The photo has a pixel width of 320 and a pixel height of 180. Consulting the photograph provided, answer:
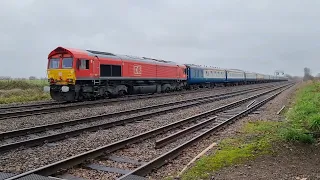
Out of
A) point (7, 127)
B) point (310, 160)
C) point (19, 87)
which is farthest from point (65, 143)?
point (19, 87)

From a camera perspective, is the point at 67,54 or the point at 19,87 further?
the point at 19,87

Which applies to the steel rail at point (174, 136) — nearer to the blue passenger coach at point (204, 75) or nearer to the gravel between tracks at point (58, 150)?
the gravel between tracks at point (58, 150)

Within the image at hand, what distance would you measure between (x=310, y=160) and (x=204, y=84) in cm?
3959

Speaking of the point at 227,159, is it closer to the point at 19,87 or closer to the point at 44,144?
the point at 44,144

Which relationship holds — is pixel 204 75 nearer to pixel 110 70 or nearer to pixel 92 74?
pixel 110 70

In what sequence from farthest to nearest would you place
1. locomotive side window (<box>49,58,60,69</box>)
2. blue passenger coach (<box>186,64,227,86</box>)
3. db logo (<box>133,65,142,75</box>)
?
blue passenger coach (<box>186,64,227,86</box>) → db logo (<box>133,65,142,75</box>) → locomotive side window (<box>49,58,60,69</box>)

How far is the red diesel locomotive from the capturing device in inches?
781

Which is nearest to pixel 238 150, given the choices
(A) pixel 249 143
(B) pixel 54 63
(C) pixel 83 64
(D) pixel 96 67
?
(A) pixel 249 143

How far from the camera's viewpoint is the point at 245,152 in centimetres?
767

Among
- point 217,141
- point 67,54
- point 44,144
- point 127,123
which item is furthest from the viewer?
point 67,54

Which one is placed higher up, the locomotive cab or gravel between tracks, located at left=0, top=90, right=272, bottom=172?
the locomotive cab

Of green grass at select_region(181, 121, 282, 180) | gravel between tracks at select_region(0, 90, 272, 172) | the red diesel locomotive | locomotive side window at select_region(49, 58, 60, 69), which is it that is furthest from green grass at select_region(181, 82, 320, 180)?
locomotive side window at select_region(49, 58, 60, 69)

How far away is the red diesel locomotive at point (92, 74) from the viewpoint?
19828mm

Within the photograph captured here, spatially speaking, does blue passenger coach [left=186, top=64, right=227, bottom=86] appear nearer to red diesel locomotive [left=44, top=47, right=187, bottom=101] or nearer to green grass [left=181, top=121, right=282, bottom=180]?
red diesel locomotive [left=44, top=47, right=187, bottom=101]
